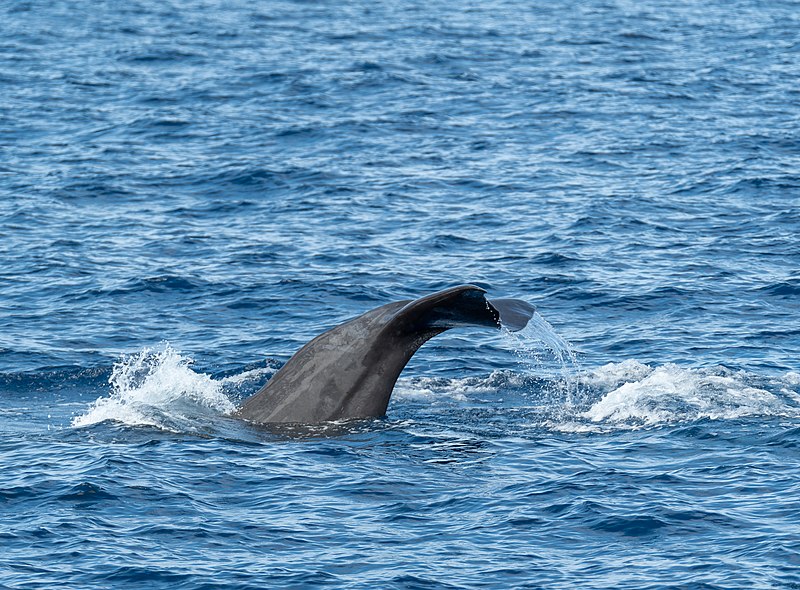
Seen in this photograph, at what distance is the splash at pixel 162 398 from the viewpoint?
2006 cm

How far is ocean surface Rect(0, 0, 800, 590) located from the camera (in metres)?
16.3

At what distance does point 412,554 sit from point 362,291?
12.7 metres

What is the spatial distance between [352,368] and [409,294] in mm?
9269

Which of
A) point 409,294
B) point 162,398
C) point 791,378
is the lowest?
point 791,378

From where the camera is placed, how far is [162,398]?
21172 mm

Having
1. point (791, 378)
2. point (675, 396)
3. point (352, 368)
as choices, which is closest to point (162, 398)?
point (352, 368)

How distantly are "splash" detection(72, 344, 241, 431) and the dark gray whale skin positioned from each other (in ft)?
3.91

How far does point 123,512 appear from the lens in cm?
1702

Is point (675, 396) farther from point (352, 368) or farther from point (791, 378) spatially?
point (352, 368)

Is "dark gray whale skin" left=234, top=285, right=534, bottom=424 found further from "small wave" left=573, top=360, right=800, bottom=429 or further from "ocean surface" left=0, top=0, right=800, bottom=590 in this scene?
"small wave" left=573, top=360, right=800, bottom=429

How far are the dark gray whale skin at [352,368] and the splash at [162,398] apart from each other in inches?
46.9

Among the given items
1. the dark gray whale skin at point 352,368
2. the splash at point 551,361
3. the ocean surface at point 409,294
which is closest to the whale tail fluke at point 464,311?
the dark gray whale skin at point 352,368

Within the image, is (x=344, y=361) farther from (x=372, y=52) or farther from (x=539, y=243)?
(x=372, y=52)

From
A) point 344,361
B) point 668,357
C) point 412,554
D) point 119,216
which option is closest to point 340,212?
point 119,216
